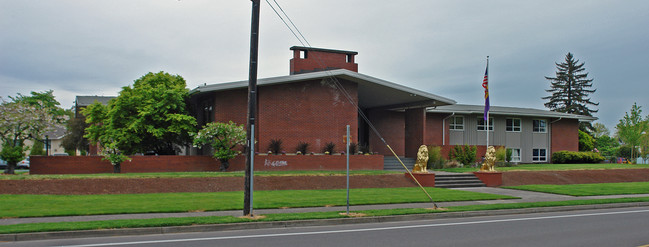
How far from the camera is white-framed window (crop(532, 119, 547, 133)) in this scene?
43250mm

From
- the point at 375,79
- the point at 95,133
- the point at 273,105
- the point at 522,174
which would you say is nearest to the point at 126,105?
the point at 95,133

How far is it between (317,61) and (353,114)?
8.16m

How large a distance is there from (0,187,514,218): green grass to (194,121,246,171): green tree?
5.70 m

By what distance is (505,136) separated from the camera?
4181cm

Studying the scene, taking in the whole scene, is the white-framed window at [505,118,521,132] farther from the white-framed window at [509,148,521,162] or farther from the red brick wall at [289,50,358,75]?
the red brick wall at [289,50,358,75]

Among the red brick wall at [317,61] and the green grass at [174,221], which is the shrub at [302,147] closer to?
the red brick wall at [317,61]

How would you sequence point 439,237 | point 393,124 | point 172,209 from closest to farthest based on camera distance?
point 439,237, point 172,209, point 393,124

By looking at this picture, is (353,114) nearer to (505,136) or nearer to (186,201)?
(186,201)

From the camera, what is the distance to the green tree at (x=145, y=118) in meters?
26.7

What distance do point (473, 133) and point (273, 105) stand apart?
65.8ft

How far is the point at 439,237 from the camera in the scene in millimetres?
10500

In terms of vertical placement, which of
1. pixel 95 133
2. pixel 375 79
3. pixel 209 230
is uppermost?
pixel 375 79

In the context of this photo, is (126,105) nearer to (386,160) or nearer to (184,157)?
(184,157)

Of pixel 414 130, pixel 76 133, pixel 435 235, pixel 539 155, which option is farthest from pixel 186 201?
pixel 539 155
